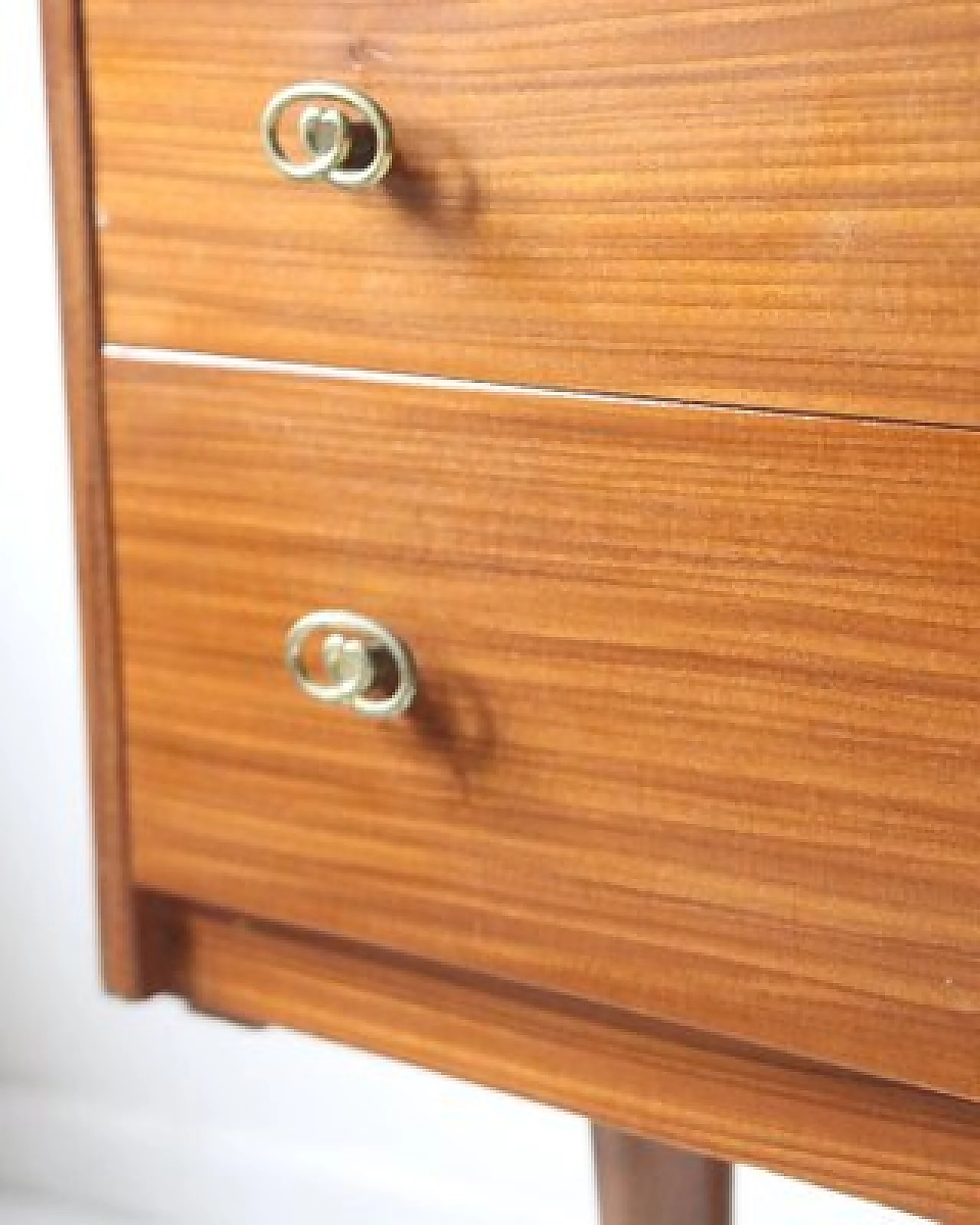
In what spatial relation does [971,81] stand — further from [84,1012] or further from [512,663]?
[84,1012]

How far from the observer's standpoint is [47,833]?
1.41 meters

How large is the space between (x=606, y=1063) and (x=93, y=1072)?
2.92ft

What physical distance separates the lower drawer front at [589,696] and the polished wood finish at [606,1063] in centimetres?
2

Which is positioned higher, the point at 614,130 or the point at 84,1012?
the point at 84,1012

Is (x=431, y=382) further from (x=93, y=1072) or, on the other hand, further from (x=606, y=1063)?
(x=93, y=1072)

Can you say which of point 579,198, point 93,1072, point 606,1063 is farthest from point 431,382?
point 93,1072

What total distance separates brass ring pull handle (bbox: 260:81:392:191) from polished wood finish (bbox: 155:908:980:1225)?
0.25m

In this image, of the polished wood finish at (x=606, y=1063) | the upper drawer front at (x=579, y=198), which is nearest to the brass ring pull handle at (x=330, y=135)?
the upper drawer front at (x=579, y=198)

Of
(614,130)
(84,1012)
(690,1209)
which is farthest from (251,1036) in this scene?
(614,130)

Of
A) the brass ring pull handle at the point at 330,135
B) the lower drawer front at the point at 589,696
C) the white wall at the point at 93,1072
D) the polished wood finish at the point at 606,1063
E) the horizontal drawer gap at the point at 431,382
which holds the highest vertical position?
the white wall at the point at 93,1072

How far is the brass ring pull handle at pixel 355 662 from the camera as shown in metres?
0.64

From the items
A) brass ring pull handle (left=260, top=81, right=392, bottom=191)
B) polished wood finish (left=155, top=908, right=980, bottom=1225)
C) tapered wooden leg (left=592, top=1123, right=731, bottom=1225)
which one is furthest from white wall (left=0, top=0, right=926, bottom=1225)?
brass ring pull handle (left=260, top=81, right=392, bottom=191)

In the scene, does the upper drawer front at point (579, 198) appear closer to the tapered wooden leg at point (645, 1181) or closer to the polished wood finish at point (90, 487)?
the polished wood finish at point (90, 487)

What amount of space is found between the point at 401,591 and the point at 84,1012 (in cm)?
90
